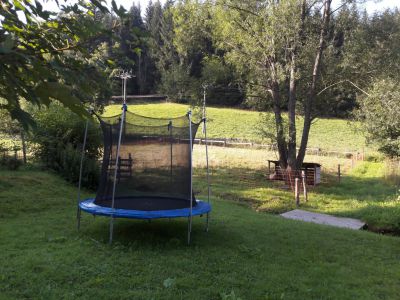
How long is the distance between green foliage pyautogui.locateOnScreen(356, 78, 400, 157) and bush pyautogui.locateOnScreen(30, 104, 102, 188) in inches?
399

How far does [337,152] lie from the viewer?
3119 cm

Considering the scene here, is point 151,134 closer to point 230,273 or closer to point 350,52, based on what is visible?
point 230,273

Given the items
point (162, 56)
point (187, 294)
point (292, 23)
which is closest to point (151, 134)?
point (187, 294)

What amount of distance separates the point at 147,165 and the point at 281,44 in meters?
11.6

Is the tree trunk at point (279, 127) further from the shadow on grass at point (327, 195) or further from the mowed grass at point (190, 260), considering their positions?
the mowed grass at point (190, 260)

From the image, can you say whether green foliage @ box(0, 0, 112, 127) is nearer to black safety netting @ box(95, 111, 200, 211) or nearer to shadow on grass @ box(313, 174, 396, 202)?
black safety netting @ box(95, 111, 200, 211)

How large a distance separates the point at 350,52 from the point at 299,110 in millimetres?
4890

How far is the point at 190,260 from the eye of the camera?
5.80 metres

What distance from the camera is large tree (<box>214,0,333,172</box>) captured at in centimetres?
1705

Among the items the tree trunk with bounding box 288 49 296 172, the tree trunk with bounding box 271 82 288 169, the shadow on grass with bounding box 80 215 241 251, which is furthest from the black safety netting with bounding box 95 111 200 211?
the tree trunk with bounding box 271 82 288 169

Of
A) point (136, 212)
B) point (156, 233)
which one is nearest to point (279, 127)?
point (156, 233)

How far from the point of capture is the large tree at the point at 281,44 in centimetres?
1705

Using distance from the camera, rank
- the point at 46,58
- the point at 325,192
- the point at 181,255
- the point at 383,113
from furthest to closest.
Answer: the point at 383,113 → the point at 325,192 → the point at 181,255 → the point at 46,58

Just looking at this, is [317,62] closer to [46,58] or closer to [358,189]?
[358,189]
